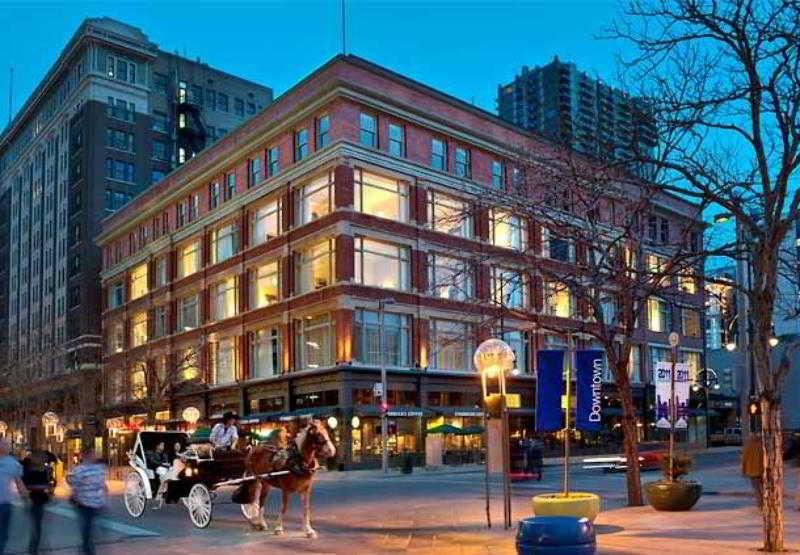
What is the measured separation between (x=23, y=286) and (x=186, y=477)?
100 m

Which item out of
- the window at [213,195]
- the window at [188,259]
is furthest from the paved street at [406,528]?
the window at [188,259]

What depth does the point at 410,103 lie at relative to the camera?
57844 millimetres

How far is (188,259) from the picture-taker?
238 feet

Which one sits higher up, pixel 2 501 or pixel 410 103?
pixel 410 103

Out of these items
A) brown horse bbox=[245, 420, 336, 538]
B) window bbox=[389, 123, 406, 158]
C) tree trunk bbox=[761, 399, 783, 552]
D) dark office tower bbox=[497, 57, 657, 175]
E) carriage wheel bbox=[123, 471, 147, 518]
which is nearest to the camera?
tree trunk bbox=[761, 399, 783, 552]

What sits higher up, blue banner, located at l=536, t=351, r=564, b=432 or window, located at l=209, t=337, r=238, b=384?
window, located at l=209, t=337, r=238, b=384

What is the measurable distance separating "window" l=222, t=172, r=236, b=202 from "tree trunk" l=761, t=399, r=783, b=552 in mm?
55448

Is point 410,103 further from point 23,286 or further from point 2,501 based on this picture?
point 23,286

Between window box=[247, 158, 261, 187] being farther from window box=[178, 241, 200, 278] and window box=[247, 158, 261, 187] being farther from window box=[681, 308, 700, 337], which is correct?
window box=[681, 308, 700, 337]

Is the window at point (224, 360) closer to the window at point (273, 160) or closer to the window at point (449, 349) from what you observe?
the window at point (273, 160)

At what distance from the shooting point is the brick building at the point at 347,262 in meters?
54.2

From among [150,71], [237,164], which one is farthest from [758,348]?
[150,71]

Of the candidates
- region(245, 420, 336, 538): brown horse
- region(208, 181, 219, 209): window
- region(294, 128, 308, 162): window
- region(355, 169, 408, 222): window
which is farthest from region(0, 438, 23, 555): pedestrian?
region(208, 181, 219, 209): window

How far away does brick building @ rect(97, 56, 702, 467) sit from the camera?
54156 mm
